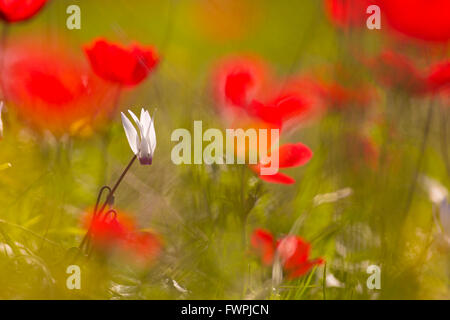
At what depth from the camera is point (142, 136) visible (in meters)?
0.72

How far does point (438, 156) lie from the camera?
0.76 m

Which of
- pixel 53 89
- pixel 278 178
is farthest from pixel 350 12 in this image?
pixel 53 89

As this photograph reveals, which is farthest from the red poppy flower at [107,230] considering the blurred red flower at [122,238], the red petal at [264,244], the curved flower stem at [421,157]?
the curved flower stem at [421,157]

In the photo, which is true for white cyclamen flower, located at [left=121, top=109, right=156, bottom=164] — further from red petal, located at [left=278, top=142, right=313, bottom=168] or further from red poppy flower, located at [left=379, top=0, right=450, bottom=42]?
red poppy flower, located at [left=379, top=0, right=450, bottom=42]

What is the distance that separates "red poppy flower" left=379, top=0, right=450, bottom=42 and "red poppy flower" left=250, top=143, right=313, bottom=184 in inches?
5.9

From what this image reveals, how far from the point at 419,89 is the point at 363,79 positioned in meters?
0.06

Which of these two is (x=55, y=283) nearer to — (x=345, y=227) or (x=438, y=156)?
(x=345, y=227)

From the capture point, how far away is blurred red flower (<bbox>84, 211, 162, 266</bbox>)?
0.72 metres

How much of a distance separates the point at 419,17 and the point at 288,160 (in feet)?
0.62

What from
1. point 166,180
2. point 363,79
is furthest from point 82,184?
point 363,79

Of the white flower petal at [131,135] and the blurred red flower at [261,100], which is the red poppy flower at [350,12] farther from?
the white flower petal at [131,135]

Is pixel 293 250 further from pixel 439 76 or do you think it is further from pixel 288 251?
pixel 439 76

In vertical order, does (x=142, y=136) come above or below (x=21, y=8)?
below

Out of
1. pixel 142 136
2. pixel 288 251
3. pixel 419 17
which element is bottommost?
pixel 288 251
